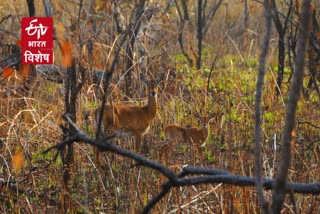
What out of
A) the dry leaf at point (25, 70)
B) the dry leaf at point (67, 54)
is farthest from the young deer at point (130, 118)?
the dry leaf at point (67, 54)

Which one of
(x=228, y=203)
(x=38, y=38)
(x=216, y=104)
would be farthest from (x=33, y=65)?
(x=228, y=203)

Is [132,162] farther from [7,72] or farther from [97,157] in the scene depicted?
[7,72]

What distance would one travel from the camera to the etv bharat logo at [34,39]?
5216 mm

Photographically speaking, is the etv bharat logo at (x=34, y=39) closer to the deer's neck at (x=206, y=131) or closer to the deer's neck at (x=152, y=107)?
the deer's neck at (x=152, y=107)

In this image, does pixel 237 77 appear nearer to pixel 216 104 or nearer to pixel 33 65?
pixel 216 104

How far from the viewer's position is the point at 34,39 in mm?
5387

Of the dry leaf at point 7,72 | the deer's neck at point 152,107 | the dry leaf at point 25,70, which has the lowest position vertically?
the deer's neck at point 152,107

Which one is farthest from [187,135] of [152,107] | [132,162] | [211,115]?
[132,162]

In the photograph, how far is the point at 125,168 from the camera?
398 centimetres

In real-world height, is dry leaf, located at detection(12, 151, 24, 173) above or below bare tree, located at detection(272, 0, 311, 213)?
below

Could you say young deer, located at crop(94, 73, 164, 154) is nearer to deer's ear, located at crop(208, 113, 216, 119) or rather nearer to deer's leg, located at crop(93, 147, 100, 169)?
deer's ear, located at crop(208, 113, 216, 119)

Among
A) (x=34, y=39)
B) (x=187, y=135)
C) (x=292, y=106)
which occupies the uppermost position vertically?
(x=34, y=39)

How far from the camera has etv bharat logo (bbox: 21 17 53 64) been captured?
522cm

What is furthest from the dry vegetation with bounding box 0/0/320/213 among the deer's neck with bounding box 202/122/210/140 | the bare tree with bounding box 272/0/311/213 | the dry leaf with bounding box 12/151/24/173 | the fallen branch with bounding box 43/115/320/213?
the bare tree with bounding box 272/0/311/213
